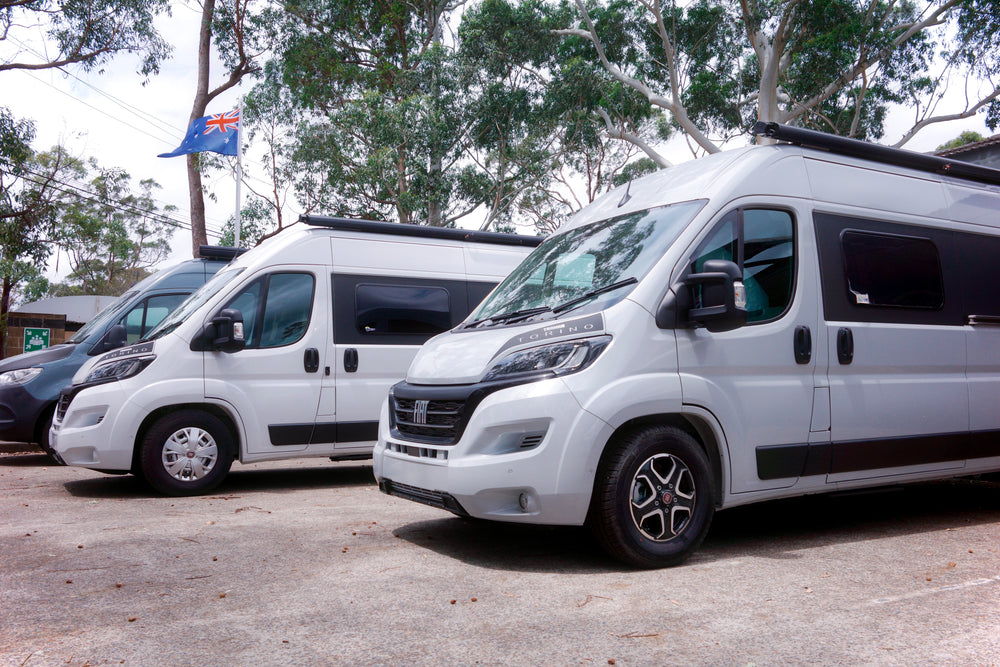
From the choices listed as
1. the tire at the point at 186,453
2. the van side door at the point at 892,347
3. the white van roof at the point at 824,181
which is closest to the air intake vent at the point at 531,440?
the white van roof at the point at 824,181

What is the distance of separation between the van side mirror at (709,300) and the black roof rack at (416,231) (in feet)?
14.2

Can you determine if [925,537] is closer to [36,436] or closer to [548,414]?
[548,414]

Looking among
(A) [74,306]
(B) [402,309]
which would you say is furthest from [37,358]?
(A) [74,306]

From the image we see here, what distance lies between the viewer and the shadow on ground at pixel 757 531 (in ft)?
16.5

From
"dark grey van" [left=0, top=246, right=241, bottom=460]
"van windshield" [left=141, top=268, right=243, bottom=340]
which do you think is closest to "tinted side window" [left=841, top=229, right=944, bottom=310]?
"van windshield" [left=141, top=268, right=243, bottom=340]

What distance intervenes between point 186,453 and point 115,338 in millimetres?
2753

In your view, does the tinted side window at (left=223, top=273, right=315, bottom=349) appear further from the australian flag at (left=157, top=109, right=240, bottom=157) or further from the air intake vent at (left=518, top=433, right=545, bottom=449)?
the australian flag at (left=157, top=109, right=240, bottom=157)

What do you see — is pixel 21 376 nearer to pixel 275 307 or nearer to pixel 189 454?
pixel 189 454

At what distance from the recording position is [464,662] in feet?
10.8

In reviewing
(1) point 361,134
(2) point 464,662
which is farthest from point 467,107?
(2) point 464,662

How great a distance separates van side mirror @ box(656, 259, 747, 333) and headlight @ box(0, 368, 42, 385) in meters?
7.86

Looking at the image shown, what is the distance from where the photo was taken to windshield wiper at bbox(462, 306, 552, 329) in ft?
17.2

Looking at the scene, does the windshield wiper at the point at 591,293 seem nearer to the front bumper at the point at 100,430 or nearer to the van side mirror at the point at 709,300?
the van side mirror at the point at 709,300

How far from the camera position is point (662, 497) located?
476cm
